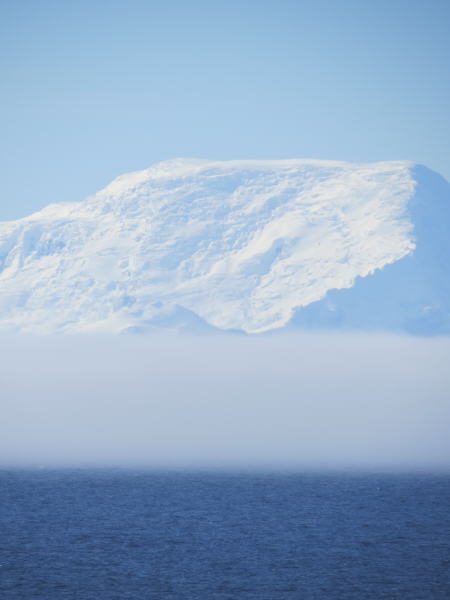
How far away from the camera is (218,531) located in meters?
114

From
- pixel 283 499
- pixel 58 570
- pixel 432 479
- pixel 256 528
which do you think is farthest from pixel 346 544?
pixel 432 479

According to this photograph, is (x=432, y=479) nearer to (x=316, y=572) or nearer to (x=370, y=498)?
(x=370, y=498)

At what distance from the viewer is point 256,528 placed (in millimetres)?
116812

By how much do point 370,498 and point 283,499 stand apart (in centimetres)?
1375

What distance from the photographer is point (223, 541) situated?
348 ft

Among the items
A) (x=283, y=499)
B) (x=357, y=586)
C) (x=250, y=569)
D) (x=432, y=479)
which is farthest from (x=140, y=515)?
(x=432, y=479)

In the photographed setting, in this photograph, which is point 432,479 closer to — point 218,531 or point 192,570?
point 218,531

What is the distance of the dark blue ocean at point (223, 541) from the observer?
8175 centimetres

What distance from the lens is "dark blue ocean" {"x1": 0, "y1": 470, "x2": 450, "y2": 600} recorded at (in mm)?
81750

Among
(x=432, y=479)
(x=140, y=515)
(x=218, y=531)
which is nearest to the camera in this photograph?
(x=218, y=531)

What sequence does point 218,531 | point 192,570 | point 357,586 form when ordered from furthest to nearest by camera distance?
point 218,531
point 192,570
point 357,586

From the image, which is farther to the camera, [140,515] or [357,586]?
[140,515]

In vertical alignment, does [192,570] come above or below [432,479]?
below

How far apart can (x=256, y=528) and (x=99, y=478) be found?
75.7m
